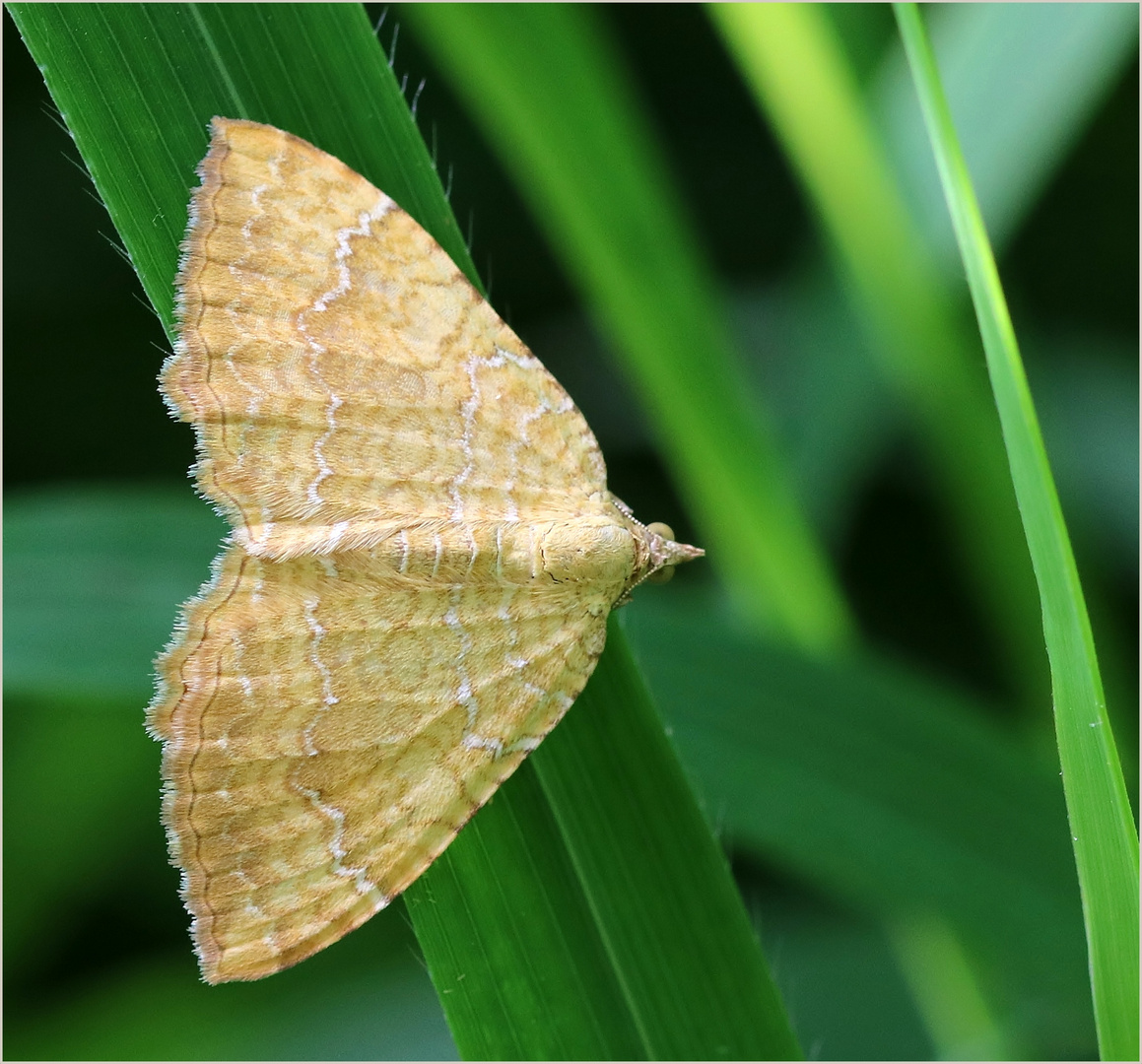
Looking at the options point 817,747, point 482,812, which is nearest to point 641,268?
point 817,747

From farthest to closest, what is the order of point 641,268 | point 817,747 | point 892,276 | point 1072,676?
1. point 892,276
2. point 641,268
3. point 817,747
4. point 1072,676

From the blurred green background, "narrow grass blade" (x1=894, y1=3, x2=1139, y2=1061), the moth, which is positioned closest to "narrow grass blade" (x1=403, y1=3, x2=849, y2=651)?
the blurred green background

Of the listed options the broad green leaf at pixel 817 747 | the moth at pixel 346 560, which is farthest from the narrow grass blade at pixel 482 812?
the broad green leaf at pixel 817 747

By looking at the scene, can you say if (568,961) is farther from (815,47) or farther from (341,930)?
(815,47)

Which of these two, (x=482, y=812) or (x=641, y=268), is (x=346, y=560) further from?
(x=641, y=268)

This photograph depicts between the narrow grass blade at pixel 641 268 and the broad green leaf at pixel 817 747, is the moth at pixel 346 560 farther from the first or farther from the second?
the narrow grass blade at pixel 641 268

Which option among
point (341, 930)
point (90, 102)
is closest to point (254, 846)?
point (341, 930)

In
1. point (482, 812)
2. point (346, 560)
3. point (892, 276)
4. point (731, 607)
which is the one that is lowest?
point (731, 607)
